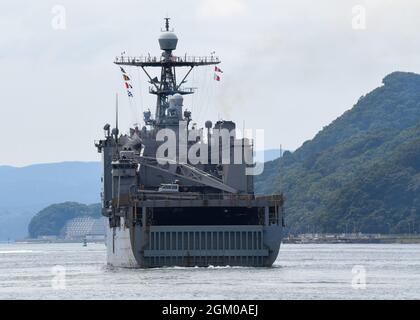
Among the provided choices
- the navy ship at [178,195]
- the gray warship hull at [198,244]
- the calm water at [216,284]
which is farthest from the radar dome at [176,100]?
the gray warship hull at [198,244]

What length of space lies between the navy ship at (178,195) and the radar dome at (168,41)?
9 centimetres

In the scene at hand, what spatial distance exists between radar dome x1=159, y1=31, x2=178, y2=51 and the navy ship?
0.09m

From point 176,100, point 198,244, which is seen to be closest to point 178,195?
point 198,244

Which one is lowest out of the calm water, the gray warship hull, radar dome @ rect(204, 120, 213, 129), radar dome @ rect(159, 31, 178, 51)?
the calm water

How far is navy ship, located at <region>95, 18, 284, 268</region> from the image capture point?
4048 inches

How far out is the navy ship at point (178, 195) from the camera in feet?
337

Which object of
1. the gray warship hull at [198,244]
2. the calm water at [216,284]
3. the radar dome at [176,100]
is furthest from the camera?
the radar dome at [176,100]

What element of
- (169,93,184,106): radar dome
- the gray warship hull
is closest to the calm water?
the gray warship hull

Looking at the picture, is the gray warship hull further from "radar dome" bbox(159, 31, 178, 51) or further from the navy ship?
"radar dome" bbox(159, 31, 178, 51)

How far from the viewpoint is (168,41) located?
126 metres

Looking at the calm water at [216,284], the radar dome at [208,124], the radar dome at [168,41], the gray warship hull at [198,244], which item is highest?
the radar dome at [168,41]

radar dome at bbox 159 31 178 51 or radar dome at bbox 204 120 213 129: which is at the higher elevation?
radar dome at bbox 159 31 178 51

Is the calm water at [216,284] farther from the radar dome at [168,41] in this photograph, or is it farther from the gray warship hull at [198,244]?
the radar dome at [168,41]

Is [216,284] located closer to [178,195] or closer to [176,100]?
[178,195]
